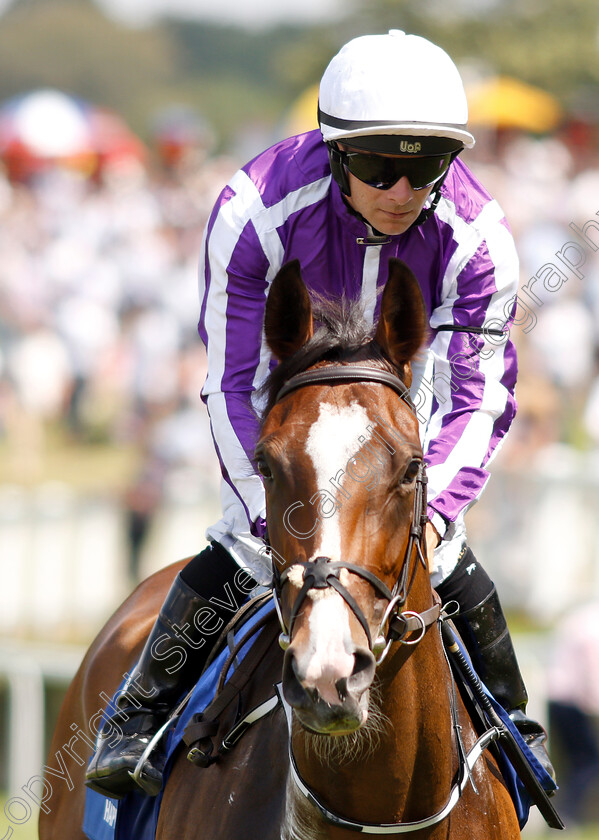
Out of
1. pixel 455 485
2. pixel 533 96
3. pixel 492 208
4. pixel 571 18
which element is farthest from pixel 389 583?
pixel 571 18

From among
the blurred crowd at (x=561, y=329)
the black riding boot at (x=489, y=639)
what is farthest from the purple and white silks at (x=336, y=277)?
the blurred crowd at (x=561, y=329)

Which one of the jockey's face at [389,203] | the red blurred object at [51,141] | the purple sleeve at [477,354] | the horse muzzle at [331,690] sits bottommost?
the horse muzzle at [331,690]

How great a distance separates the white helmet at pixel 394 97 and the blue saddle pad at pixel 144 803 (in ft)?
5.02

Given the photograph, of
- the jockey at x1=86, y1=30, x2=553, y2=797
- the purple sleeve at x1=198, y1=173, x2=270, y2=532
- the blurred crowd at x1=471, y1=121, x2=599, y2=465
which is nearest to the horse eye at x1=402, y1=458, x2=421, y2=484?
the jockey at x1=86, y1=30, x2=553, y2=797

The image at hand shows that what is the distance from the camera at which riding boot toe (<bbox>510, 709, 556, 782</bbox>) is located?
3.90 m

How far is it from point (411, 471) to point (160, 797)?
1.70 meters

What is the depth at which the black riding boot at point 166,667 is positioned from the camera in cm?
398

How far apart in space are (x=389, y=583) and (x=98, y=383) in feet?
41.8

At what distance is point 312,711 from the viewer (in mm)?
2643

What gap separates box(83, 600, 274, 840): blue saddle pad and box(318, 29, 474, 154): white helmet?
1.53 metres

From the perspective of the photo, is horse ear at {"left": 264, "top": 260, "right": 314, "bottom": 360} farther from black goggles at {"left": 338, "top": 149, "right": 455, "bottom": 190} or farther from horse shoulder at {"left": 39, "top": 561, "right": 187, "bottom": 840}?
horse shoulder at {"left": 39, "top": 561, "right": 187, "bottom": 840}

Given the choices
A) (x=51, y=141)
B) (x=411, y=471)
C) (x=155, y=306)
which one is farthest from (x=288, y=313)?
(x=51, y=141)

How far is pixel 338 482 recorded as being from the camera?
281 cm

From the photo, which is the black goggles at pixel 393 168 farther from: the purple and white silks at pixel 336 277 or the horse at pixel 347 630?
the horse at pixel 347 630
